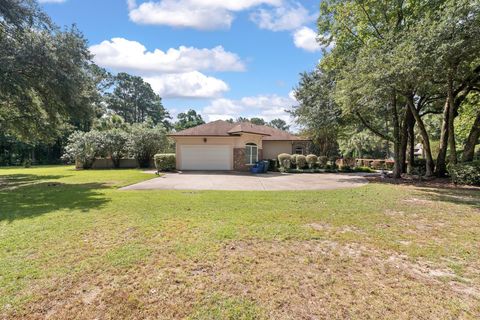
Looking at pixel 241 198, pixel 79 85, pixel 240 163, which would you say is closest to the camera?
pixel 241 198

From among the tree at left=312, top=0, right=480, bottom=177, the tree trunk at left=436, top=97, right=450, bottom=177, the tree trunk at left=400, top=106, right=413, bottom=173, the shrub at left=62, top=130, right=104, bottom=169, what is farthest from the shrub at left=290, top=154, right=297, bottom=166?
the shrub at left=62, top=130, right=104, bottom=169

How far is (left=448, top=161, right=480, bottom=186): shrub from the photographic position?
40.6 feet

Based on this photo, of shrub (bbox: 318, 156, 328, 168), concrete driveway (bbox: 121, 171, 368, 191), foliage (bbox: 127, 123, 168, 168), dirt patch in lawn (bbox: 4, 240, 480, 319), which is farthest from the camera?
foliage (bbox: 127, 123, 168, 168)

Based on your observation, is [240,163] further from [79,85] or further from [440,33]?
[440,33]

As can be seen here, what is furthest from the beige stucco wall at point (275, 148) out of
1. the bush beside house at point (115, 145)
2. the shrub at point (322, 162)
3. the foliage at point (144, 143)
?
the foliage at point (144, 143)

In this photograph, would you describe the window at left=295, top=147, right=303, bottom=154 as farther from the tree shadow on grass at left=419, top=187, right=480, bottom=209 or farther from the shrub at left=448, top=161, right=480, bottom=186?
the tree shadow on grass at left=419, top=187, right=480, bottom=209

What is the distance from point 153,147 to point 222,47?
1137 cm

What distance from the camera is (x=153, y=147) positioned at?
25.4 metres

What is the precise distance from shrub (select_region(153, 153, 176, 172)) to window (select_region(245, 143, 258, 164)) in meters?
5.79

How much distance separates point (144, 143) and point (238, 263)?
22.9 meters

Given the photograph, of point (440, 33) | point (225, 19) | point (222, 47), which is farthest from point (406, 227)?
point (222, 47)

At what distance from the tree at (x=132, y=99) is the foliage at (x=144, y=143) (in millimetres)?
36141

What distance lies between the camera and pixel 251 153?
22.5 metres

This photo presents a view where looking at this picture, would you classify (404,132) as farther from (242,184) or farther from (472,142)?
(242,184)
